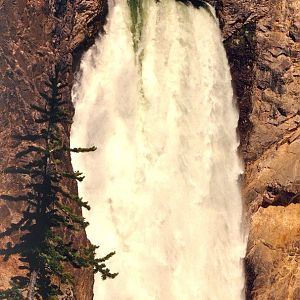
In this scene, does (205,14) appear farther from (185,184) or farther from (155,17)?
(185,184)

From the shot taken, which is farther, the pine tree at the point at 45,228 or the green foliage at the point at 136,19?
the green foliage at the point at 136,19

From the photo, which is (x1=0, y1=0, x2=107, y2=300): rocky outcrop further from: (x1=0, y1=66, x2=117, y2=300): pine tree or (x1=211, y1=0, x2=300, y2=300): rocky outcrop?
(x1=211, y1=0, x2=300, y2=300): rocky outcrop

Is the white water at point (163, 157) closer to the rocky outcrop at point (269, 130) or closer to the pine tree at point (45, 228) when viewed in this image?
the rocky outcrop at point (269, 130)

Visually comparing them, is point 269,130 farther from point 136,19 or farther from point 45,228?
point 45,228

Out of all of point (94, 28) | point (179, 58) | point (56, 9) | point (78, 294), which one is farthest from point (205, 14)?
point (78, 294)

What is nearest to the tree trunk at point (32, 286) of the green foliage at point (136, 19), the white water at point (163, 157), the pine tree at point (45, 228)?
the pine tree at point (45, 228)

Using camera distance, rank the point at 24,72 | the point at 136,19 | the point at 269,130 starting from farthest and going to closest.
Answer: the point at 269,130, the point at 136,19, the point at 24,72

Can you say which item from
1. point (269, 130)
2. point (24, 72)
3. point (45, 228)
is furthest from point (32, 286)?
point (269, 130)
